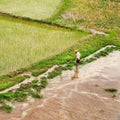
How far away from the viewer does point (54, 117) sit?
11.8 metres

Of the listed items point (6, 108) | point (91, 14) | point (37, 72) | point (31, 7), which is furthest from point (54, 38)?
point (6, 108)

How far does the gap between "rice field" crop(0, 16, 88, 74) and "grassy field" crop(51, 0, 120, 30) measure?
160 cm

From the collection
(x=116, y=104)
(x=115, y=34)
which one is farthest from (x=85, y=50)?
(x=116, y=104)

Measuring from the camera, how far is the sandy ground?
39.2 feet

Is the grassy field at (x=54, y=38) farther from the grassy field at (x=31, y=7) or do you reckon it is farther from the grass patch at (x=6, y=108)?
the grass patch at (x=6, y=108)

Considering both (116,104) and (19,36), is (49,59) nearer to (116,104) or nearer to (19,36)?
(19,36)

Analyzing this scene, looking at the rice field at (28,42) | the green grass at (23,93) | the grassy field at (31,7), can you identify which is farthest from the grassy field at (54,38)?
the green grass at (23,93)

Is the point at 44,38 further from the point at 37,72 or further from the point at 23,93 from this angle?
the point at 23,93

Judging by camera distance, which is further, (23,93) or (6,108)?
(23,93)

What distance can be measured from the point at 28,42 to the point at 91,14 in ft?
21.4

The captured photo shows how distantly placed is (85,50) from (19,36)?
337 centimetres

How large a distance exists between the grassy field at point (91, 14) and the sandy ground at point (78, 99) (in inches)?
232

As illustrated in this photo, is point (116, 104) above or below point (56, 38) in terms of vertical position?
below

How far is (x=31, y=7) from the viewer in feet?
78.1
